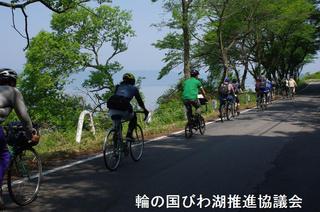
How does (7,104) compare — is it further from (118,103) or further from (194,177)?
(194,177)

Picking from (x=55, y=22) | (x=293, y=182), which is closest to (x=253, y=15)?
(x=55, y=22)

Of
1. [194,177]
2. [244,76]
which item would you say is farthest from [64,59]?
[194,177]

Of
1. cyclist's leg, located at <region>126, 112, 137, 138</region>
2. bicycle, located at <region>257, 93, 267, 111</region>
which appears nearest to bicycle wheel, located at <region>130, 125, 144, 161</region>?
cyclist's leg, located at <region>126, 112, 137, 138</region>

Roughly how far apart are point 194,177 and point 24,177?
115 inches

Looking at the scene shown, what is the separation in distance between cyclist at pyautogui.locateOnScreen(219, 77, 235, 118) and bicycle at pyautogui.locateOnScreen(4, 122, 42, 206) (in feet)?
43.4

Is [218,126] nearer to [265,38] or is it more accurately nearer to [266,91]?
[266,91]

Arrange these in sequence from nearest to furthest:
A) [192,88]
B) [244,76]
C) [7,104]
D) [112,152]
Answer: [7,104], [112,152], [192,88], [244,76]

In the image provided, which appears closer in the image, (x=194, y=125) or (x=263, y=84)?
(x=194, y=125)

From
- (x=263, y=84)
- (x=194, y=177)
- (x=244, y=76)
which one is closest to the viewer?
(x=194, y=177)

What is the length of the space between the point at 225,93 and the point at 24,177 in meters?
13.7

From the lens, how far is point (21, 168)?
6.52 meters

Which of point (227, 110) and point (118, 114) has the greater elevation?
point (118, 114)

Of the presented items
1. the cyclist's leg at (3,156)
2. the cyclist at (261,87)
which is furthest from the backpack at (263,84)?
the cyclist's leg at (3,156)

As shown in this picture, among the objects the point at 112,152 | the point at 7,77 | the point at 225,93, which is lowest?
the point at 112,152
